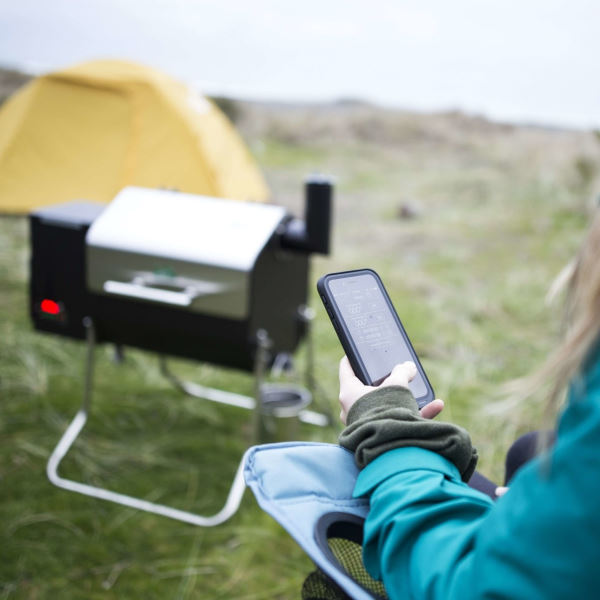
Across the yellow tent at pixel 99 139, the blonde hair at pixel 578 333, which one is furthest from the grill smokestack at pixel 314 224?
the yellow tent at pixel 99 139

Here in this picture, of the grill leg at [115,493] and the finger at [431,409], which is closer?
the finger at [431,409]

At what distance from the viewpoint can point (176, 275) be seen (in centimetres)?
203

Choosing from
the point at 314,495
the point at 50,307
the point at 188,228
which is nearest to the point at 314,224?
the point at 188,228

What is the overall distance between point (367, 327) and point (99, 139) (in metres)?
3.95

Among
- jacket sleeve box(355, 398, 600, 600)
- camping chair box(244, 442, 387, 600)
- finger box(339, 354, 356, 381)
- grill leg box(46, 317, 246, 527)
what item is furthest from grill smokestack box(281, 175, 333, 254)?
jacket sleeve box(355, 398, 600, 600)

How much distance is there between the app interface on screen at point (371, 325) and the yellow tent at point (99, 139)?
3655mm

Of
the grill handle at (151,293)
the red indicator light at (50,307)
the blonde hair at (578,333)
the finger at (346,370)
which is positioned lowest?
the red indicator light at (50,307)

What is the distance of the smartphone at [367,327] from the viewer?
1001 mm

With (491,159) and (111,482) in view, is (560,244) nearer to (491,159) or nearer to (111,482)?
(491,159)

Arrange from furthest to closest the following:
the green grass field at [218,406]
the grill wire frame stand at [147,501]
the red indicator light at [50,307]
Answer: the red indicator light at [50,307]
the grill wire frame stand at [147,501]
the green grass field at [218,406]

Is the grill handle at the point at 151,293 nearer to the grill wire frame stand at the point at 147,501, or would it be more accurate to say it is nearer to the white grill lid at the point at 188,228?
the white grill lid at the point at 188,228

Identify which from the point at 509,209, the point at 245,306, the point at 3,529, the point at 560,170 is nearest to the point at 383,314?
the point at 245,306

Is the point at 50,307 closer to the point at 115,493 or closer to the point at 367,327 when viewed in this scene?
the point at 115,493

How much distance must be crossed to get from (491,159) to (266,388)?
334 inches
